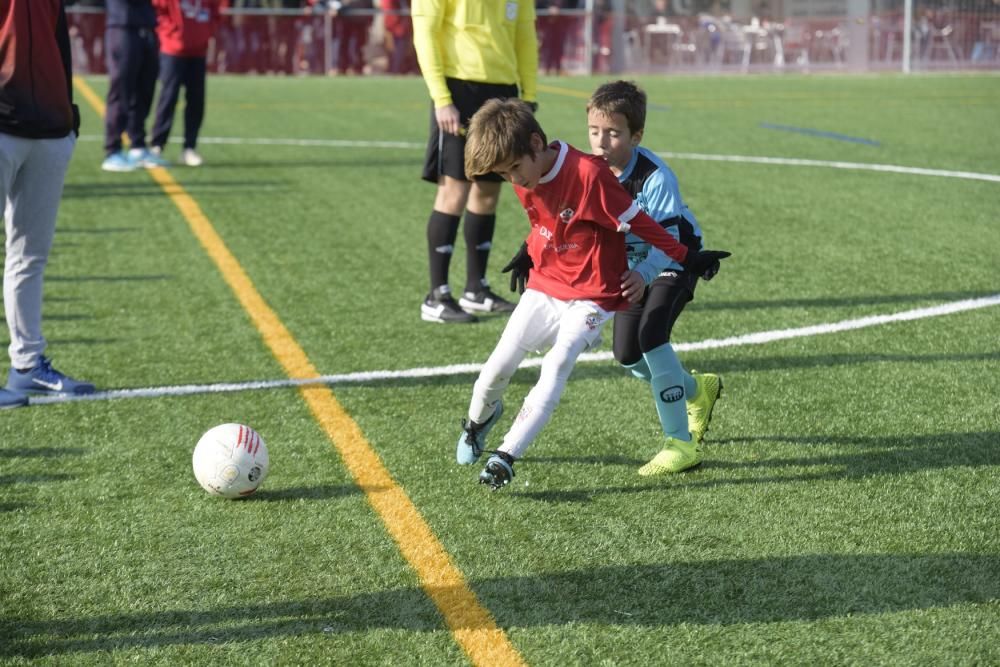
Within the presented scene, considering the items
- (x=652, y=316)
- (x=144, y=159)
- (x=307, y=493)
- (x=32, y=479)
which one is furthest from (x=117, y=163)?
(x=652, y=316)

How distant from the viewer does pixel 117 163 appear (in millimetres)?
12461

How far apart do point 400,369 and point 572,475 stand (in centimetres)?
164

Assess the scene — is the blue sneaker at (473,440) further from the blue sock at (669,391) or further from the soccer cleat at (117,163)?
the soccer cleat at (117,163)

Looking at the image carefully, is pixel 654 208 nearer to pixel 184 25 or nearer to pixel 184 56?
pixel 184 25

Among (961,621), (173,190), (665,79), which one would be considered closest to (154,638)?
(961,621)

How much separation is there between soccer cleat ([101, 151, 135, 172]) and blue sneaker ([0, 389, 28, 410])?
281 inches

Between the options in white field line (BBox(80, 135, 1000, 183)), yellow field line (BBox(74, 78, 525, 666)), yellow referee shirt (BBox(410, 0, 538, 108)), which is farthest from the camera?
white field line (BBox(80, 135, 1000, 183))

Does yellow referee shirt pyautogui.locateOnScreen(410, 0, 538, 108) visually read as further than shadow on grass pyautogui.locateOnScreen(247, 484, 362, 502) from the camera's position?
Yes

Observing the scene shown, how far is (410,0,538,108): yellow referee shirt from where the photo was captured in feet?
23.2

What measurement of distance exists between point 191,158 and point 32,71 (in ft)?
25.0

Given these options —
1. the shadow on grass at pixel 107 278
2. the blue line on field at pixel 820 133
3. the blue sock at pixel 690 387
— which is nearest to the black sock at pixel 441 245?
the shadow on grass at pixel 107 278

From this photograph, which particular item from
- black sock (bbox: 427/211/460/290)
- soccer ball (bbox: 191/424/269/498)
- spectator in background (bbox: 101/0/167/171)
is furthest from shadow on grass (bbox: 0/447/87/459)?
spectator in background (bbox: 101/0/167/171)

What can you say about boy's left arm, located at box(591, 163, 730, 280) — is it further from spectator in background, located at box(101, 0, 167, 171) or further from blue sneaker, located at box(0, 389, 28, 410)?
spectator in background, located at box(101, 0, 167, 171)

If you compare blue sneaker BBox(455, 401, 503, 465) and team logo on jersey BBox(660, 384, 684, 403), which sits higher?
team logo on jersey BBox(660, 384, 684, 403)
